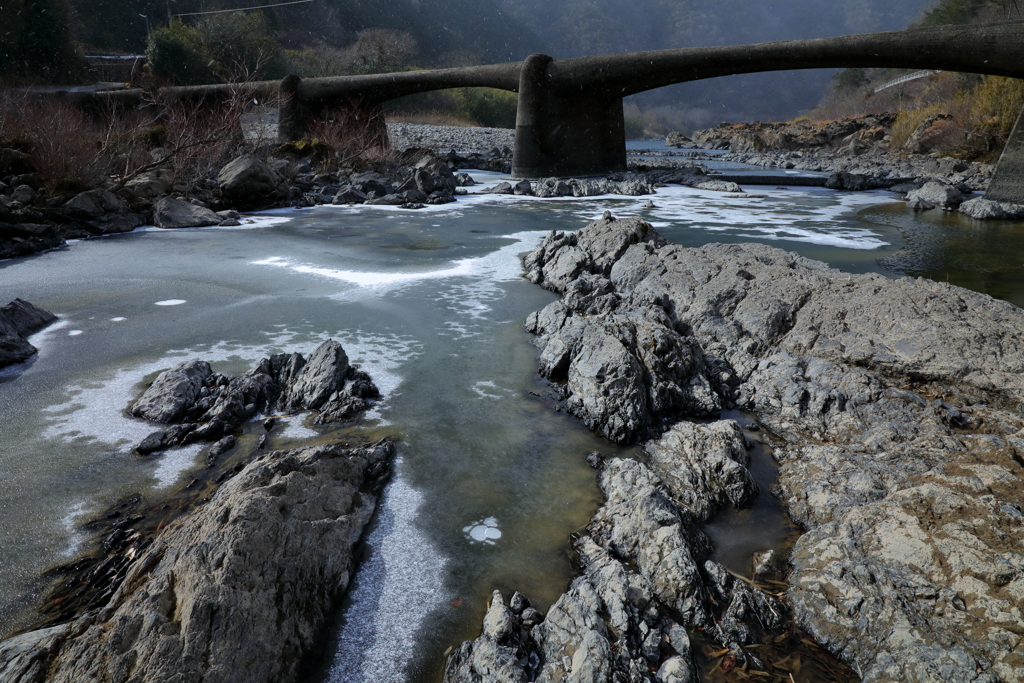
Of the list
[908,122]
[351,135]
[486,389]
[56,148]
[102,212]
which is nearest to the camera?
[486,389]

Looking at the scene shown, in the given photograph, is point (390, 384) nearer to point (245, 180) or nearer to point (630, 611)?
point (630, 611)

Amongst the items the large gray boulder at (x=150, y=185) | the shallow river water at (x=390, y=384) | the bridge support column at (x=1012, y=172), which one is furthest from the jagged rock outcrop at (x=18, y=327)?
the bridge support column at (x=1012, y=172)

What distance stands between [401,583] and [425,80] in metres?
21.5

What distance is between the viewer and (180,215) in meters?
10.9

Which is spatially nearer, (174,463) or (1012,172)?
(174,463)

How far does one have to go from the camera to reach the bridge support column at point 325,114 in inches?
879

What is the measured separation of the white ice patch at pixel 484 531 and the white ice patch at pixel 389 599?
0.66 ft

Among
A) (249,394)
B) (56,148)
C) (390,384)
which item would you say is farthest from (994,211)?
(56,148)

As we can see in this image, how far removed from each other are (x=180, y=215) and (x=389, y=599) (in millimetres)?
10931

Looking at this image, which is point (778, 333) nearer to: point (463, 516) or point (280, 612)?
point (463, 516)

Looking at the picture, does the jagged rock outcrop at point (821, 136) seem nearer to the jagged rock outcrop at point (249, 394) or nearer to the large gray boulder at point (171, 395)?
the jagged rock outcrop at point (249, 394)

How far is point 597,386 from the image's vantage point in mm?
3900

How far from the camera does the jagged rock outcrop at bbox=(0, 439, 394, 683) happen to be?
1.80 metres

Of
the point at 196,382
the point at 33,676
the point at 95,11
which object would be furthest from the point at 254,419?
the point at 95,11
